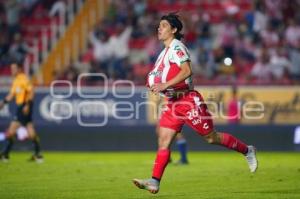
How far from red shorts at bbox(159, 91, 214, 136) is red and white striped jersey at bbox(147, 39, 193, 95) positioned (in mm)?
199

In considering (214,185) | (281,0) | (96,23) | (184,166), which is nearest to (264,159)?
(184,166)

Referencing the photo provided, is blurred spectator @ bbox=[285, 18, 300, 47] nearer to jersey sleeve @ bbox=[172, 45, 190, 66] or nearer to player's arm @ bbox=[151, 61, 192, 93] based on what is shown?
jersey sleeve @ bbox=[172, 45, 190, 66]

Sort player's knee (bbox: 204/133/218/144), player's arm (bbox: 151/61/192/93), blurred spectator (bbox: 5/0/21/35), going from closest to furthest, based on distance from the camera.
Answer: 1. player's arm (bbox: 151/61/192/93)
2. player's knee (bbox: 204/133/218/144)
3. blurred spectator (bbox: 5/0/21/35)

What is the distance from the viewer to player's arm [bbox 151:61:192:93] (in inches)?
513

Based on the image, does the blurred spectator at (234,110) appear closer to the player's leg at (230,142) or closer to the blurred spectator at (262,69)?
the blurred spectator at (262,69)

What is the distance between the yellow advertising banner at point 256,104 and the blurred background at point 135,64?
0.03m

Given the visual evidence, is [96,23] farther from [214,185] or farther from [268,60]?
[214,185]

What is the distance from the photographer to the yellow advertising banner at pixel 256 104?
27.0 m

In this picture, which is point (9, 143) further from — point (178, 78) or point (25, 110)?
point (178, 78)

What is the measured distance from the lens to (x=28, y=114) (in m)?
22.9

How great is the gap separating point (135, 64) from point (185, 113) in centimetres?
1729

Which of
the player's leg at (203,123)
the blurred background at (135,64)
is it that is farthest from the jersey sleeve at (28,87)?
the player's leg at (203,123)

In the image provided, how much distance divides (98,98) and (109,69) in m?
2.07

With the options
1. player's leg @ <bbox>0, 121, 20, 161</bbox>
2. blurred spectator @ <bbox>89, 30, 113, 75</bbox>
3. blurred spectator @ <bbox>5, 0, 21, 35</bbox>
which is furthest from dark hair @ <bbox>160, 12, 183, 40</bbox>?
blurred spectator @ <bbox>5, 0, 21, 35</bbox>
